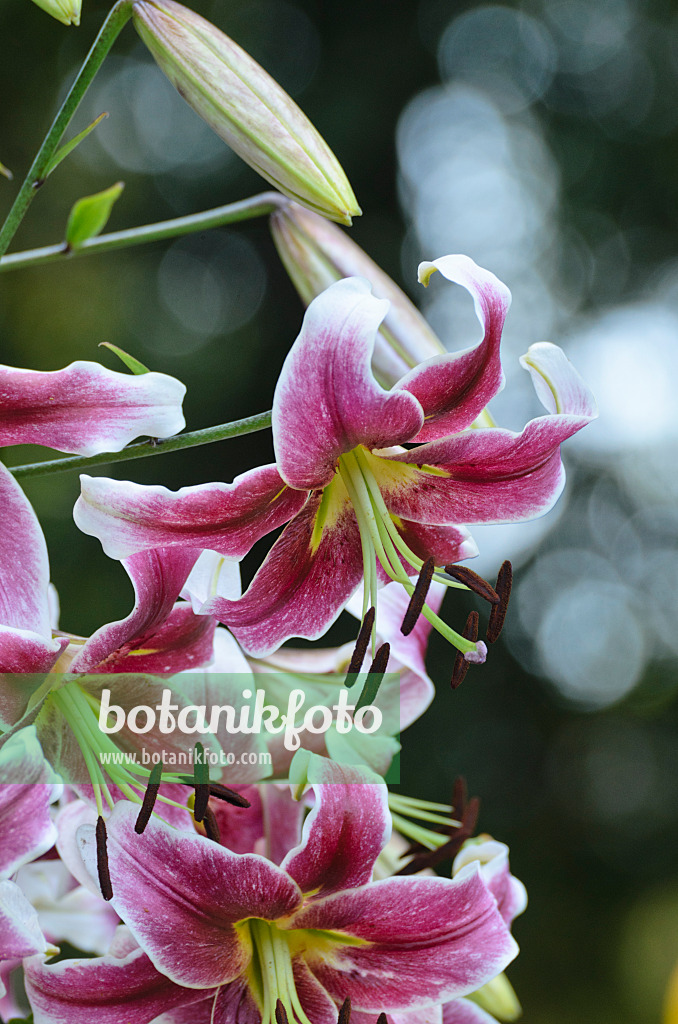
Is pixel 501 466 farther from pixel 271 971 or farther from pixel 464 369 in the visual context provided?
pixel 271 971

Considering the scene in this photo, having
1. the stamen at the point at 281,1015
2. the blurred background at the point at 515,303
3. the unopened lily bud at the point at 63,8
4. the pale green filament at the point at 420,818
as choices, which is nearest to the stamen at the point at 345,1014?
the stamen at the point at 281,1015

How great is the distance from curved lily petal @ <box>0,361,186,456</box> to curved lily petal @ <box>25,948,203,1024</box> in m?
0.16

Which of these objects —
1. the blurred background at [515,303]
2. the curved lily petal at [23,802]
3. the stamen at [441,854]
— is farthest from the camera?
the blurred background at [515,303]

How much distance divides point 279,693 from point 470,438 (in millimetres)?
141

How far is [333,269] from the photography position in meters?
0.45

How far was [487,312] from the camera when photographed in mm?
319

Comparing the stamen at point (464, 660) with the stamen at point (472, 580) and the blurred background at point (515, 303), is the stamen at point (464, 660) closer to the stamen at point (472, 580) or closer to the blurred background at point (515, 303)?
the stamen at point (472, 580)

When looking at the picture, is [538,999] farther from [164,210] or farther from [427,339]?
[427,339]

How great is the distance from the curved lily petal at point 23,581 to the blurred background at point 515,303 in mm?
1741

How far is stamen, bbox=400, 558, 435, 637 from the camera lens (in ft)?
1.12

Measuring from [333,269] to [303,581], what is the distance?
0.16 meters

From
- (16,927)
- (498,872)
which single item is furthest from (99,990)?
(498,872)

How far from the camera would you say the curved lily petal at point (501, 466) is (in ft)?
1.14

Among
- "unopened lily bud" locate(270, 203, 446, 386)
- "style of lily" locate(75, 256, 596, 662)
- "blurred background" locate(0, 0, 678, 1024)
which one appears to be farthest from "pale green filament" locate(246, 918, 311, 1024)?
"blurred background" locate(0, 0, 678, 1024)
